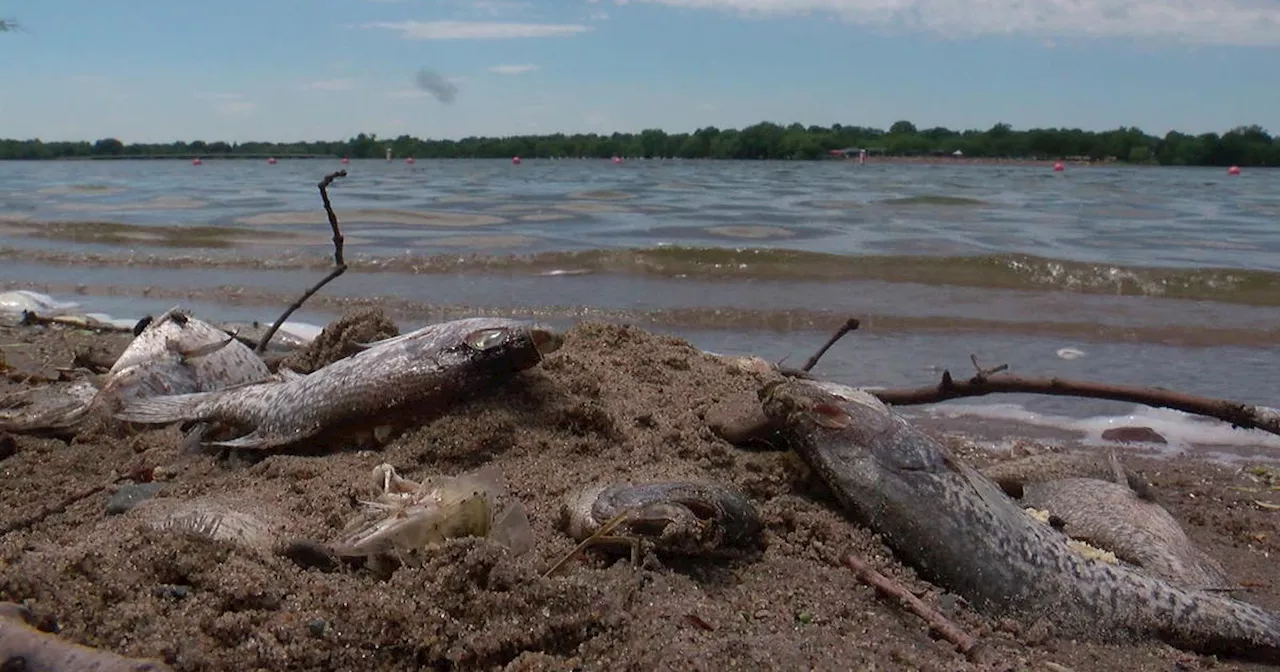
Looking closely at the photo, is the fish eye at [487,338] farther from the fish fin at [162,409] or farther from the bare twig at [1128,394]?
the bare twig at [1128,394]

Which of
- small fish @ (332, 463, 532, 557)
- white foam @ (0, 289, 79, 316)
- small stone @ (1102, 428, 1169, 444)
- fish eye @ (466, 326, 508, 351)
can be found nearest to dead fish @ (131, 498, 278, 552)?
small fish @ (332, 463, 532, 557)

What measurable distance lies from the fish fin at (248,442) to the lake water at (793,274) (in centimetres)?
499

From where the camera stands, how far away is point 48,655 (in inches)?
106

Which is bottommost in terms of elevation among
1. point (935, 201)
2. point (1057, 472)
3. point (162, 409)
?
point (935, 201)

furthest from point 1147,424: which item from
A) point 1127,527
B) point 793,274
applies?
point 793,274

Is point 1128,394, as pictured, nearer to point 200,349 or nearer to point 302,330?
point 200,349

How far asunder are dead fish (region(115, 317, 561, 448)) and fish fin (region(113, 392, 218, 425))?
41 cm

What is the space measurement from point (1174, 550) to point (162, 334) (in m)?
5.41

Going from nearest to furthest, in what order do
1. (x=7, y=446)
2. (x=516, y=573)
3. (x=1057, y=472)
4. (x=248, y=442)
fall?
1. (x=516, y=573)
2. (x=248, y=442)
3. (x=7, y=446)
4. (x=1057, y=472)

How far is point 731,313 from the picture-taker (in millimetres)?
13320

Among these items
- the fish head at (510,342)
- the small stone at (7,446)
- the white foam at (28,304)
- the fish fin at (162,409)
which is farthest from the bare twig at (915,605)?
the white foam at (28,304)

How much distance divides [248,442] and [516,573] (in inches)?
88.7

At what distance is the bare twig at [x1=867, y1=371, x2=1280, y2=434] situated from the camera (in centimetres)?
564

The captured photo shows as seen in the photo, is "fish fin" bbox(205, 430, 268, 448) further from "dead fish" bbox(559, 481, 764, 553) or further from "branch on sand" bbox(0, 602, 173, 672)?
"branch on sand" bbox(0, 602, 173, 672)
